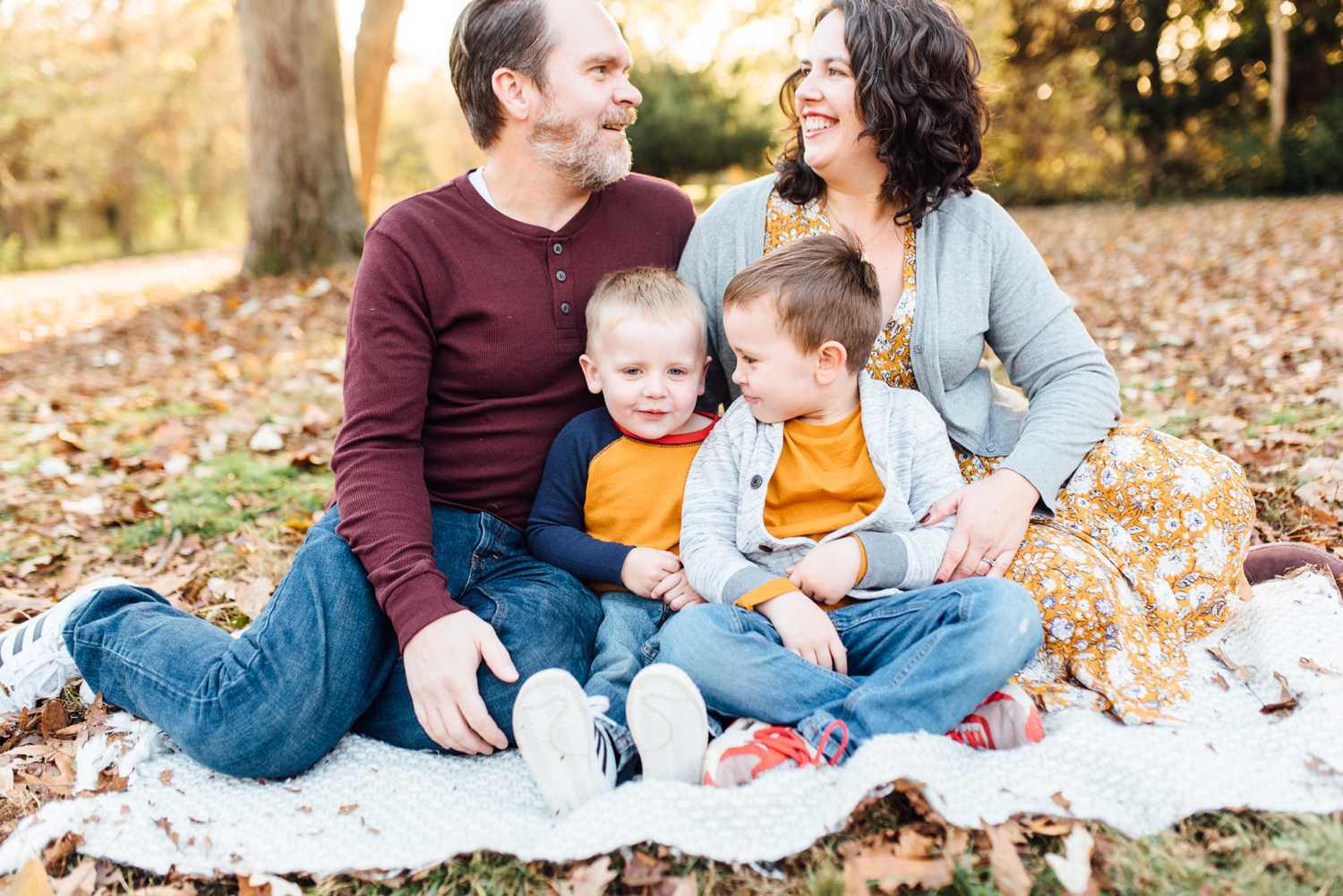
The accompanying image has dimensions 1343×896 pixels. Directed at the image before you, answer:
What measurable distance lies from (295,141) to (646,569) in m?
7.47

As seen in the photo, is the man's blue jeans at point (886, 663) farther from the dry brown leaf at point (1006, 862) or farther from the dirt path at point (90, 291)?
the dirt path at point (90, 291)

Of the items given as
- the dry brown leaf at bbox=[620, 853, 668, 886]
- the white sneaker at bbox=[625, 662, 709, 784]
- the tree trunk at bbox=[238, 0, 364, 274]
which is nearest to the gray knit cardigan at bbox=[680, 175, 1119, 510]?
the white sneaker at bbox=[625, 662, 709, 784]

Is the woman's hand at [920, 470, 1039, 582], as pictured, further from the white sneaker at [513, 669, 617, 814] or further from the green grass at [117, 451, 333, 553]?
the green grass at [117, 451, 333, 553]

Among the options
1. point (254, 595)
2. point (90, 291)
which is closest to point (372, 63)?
point (90, 291)

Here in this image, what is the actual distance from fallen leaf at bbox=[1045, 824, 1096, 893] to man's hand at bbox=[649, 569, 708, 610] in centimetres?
94

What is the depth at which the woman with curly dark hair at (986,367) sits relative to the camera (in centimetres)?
240

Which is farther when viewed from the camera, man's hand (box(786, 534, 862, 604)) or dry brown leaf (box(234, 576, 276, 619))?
dry brown leaf (box(234, 576, 276, 619))

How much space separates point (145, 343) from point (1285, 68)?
15.2 metres

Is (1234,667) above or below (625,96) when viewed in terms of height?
below

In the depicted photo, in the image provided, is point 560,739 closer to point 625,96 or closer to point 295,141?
point 625,96

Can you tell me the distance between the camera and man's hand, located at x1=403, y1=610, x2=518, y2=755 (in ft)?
7.32

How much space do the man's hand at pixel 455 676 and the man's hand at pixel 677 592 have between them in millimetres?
407

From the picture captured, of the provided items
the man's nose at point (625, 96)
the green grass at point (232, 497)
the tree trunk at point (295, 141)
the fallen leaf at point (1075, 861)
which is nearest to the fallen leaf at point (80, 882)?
the fallen leaf at point (1075, 861)

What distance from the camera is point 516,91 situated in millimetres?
2760
